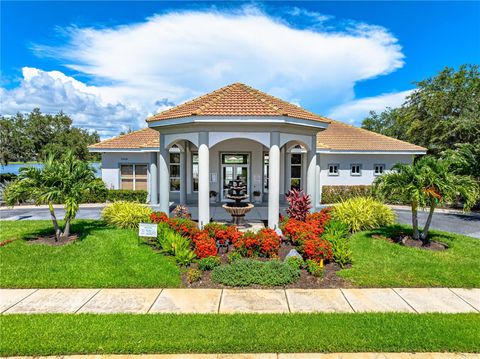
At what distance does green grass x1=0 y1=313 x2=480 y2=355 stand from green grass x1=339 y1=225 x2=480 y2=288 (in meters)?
1.77

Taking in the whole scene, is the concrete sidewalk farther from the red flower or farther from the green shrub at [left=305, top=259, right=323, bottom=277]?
the red flower

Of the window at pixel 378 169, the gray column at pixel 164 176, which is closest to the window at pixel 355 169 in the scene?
the window at pixel 378 169

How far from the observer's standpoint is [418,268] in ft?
28.1

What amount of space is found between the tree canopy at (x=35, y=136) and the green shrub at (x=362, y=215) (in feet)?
105

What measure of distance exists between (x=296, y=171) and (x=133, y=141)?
11223 mm

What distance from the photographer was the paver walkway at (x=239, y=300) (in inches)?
249

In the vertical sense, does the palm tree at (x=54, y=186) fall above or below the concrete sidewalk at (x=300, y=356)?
above

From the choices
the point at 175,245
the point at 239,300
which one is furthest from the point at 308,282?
the point at 175,245

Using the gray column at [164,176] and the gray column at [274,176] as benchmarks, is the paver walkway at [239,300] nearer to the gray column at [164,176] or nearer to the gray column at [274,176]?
the gray column at [274,176]

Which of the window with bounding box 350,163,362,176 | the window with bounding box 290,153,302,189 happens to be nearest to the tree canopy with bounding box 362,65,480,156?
the window with bounding box 350,163,362,176

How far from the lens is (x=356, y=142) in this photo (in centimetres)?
2233

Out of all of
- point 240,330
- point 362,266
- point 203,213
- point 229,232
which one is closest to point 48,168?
point 203,213

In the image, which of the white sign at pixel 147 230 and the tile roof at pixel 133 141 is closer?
the white sign at pixel 147 230

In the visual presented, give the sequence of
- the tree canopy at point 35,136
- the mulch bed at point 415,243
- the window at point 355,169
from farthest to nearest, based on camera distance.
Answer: the tree canopy at point 35,136 → the window at point 355,169 → the mulch bed at point 415,243
